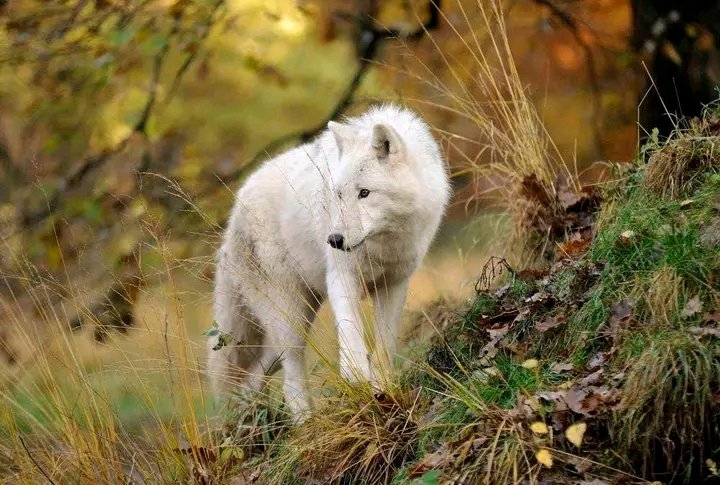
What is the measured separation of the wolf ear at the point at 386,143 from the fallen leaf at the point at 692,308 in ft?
5.78

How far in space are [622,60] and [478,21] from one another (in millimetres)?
1944

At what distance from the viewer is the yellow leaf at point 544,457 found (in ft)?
10.5

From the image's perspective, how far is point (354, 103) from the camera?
8992mm

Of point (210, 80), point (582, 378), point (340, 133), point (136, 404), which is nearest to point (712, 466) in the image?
point (582, 378)

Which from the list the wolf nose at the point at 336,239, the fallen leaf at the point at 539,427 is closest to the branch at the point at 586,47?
the wolf nose at the point at 336,239

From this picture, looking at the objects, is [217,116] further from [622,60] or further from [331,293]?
[331,293]

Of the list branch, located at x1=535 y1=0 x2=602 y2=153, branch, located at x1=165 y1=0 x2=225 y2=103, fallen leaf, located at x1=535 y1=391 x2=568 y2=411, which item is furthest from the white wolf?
branch, located at x1=535 y1=0 x2=602 y2=153

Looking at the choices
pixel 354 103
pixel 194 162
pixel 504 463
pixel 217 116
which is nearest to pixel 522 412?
pixel 504 463

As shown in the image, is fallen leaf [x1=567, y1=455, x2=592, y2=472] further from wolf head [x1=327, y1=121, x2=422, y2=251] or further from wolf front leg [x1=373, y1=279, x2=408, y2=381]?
wolf front leg [x1=373, y1=279, x2=408, y2=381]

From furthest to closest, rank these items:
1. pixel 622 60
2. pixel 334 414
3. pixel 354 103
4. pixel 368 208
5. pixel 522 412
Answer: pixel 354 103 → pixel 622 60 → pixel 368 208 → pixel 334 414 → pixel 522 412

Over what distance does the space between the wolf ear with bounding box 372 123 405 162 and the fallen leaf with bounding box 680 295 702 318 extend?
1763 mm

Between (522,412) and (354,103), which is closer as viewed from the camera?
(522,412)

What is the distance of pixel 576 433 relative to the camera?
324cm

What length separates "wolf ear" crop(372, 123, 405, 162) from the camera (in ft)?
15.8
